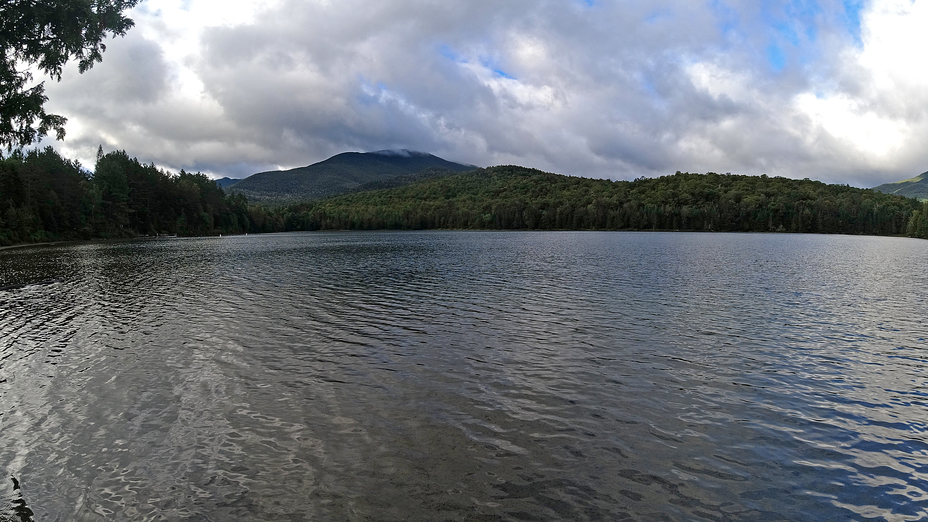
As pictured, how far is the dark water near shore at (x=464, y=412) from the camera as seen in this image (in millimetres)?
9961

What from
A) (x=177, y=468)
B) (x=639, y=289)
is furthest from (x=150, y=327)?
(x=639, y=289)

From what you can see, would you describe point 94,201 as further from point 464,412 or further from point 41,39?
point 464,412

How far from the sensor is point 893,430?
43.3ft

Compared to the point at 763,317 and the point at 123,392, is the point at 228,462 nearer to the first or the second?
the point at 123,392

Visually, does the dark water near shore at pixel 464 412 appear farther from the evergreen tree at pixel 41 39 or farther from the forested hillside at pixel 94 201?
the forested hillside at pixel 94 201

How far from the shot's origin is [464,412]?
1430 centimetres

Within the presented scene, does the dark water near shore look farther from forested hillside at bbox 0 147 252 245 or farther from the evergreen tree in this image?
forested hillside at bbox 0 147 252 245

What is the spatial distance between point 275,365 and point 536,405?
10.1 metres

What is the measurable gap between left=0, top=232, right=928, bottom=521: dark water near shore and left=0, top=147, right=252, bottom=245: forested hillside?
62813 millimetres

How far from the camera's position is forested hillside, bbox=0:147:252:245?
97.6 metres

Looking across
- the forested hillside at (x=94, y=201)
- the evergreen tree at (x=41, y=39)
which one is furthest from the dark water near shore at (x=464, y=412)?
the forested hillside at (x=94, y=201)

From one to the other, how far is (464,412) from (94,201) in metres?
144

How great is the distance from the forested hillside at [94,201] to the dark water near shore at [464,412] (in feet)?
206

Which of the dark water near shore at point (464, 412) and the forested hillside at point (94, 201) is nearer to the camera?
the dark water near shore at point (464, 412)
